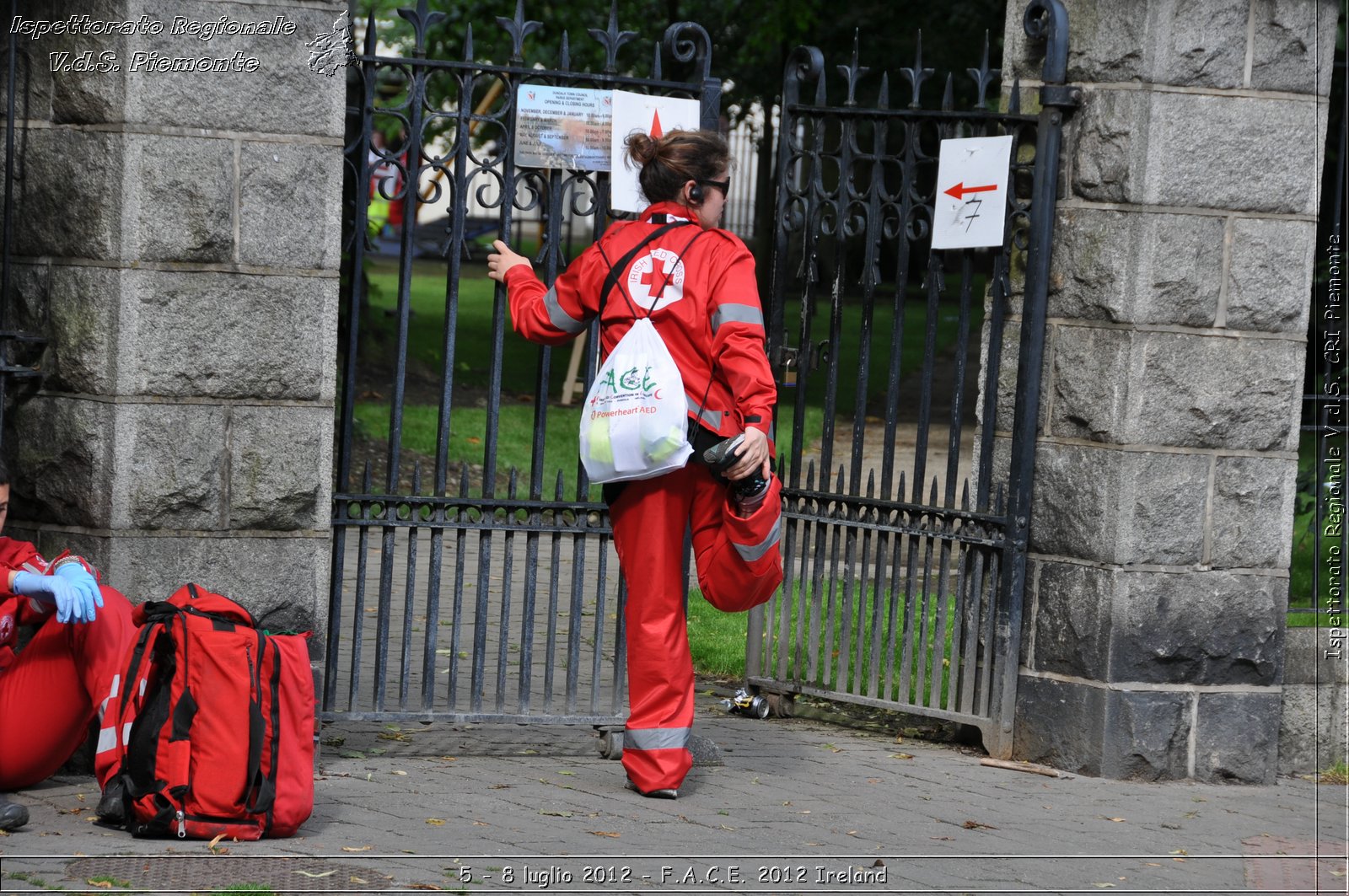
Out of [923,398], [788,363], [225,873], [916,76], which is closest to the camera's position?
[225,873]

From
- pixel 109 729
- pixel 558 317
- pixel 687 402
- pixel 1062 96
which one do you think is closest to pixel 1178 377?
pixel 1062 96

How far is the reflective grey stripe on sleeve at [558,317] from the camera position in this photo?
535 centimetres

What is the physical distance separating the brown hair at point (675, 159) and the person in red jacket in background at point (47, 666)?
2066 millimetres

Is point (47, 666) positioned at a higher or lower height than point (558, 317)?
lower

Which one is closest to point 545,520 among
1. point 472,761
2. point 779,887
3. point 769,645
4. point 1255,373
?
point 472,761

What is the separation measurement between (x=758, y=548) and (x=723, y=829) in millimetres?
847

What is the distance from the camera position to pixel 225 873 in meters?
4.20

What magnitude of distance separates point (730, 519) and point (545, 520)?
99 cm

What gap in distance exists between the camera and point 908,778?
19.0 ft

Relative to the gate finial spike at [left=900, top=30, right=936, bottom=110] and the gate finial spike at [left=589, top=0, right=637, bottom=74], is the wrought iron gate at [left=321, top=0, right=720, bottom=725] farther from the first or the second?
the gate finial spike at [left=900, top=30, right=936, bottom=110]

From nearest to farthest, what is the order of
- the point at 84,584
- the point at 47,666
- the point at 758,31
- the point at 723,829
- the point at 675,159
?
the point at 84,584 → the point at 47,666 → the point at 723,829 → the point at 675,159 → the point at 758,31

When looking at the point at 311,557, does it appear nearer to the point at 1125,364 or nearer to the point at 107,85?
the point at 107,85

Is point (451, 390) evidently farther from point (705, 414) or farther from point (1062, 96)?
point (1062, 96)

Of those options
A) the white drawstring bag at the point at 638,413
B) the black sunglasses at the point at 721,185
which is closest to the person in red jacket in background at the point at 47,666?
the white drawstring bag at the point at 638,413
